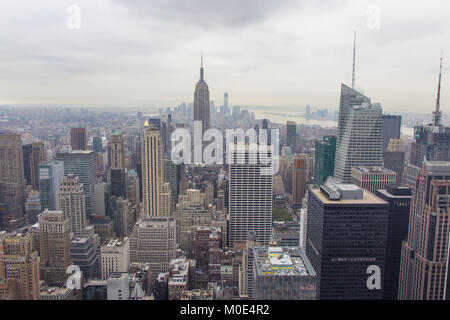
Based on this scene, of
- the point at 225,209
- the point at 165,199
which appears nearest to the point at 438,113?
the point at 225,209

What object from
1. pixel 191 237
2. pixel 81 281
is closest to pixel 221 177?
pixel 191 237

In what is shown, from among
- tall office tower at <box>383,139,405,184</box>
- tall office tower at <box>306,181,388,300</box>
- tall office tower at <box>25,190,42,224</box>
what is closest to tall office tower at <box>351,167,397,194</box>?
tall office tower at <box>383,139,405,184</box>

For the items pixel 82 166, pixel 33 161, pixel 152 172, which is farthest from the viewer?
pixel 152 172

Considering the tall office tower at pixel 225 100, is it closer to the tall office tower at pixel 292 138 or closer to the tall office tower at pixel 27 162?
the tall office tower at pixel 292 138

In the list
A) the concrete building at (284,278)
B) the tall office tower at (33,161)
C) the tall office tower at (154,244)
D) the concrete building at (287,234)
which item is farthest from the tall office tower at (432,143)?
the tall office tower at (33,161)

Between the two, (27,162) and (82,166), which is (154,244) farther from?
(27,162)

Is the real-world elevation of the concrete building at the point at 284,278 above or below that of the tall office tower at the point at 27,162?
below
